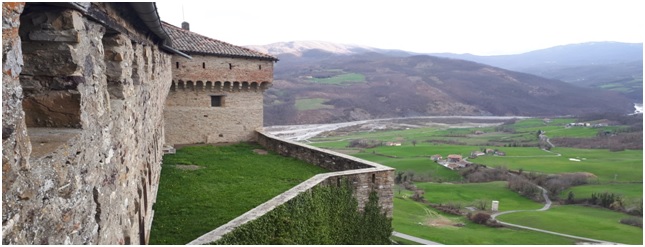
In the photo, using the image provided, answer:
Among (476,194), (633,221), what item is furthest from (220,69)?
(633,221)

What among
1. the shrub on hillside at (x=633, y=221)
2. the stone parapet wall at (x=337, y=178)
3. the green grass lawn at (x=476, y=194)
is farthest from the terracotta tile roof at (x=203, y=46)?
the shrub on hillside at (x=633, y=221)

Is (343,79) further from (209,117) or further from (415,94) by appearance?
(209,117)

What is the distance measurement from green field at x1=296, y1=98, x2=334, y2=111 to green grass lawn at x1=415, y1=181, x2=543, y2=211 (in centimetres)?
5770

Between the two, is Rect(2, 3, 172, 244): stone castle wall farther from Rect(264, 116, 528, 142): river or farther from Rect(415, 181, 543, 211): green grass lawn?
Rect(264, 116, 528, 142): river

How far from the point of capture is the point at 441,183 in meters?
51.6

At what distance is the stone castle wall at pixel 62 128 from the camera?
243 cm

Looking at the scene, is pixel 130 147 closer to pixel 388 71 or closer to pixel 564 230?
pixel 564 230

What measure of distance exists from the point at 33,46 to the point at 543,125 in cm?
10235

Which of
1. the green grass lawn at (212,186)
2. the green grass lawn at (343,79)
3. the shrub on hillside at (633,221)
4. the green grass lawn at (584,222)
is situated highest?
the green grass lawn at (343,79)

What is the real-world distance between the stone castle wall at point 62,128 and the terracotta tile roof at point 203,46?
1282 cm

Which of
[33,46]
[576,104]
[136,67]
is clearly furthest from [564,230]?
[576,104]

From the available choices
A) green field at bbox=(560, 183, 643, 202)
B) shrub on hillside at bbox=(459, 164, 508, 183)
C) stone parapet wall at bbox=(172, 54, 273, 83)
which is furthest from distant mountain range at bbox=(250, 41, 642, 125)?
stone parapet wall at bbox=(172, 54, 273, 83)

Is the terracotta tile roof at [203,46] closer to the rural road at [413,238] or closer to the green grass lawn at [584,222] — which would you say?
the rural road at [413,238]

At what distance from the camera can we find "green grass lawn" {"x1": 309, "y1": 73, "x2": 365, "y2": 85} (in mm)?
128875
